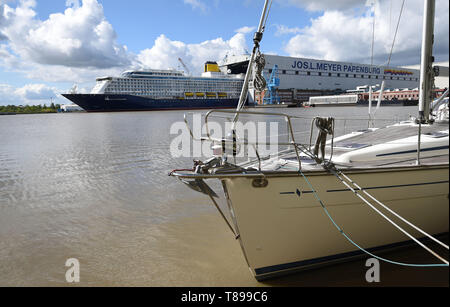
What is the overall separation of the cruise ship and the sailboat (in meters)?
53.2

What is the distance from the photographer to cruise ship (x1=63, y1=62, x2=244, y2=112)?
2079 inches

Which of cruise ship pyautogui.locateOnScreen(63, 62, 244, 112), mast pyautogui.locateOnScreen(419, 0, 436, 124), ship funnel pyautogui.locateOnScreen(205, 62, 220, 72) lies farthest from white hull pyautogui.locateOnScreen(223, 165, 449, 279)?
ship funnel pyautogui.locateOnScreen(205, 62, 220, 72)

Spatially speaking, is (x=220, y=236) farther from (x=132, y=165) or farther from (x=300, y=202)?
(x=132, y=165)

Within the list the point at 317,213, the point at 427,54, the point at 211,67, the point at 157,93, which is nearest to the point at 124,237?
the point at 317,213

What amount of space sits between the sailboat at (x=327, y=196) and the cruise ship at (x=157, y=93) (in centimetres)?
5322

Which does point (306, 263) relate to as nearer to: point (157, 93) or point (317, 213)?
point (317, 213)

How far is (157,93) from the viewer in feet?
191

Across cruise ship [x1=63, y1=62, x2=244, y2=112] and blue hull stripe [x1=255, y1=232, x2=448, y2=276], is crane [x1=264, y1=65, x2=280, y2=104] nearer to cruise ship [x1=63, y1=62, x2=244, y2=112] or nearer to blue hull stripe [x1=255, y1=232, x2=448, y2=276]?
cruise ship [x1=63, y1=62, x2=244, y2=112]

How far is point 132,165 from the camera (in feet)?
31.2

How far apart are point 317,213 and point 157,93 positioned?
58.3 metres

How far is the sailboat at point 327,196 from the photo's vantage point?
3137 millimetres

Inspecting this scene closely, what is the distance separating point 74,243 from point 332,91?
79.6 meters

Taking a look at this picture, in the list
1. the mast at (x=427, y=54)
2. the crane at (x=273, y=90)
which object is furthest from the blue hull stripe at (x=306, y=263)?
the crane at (x=273, y=90)
